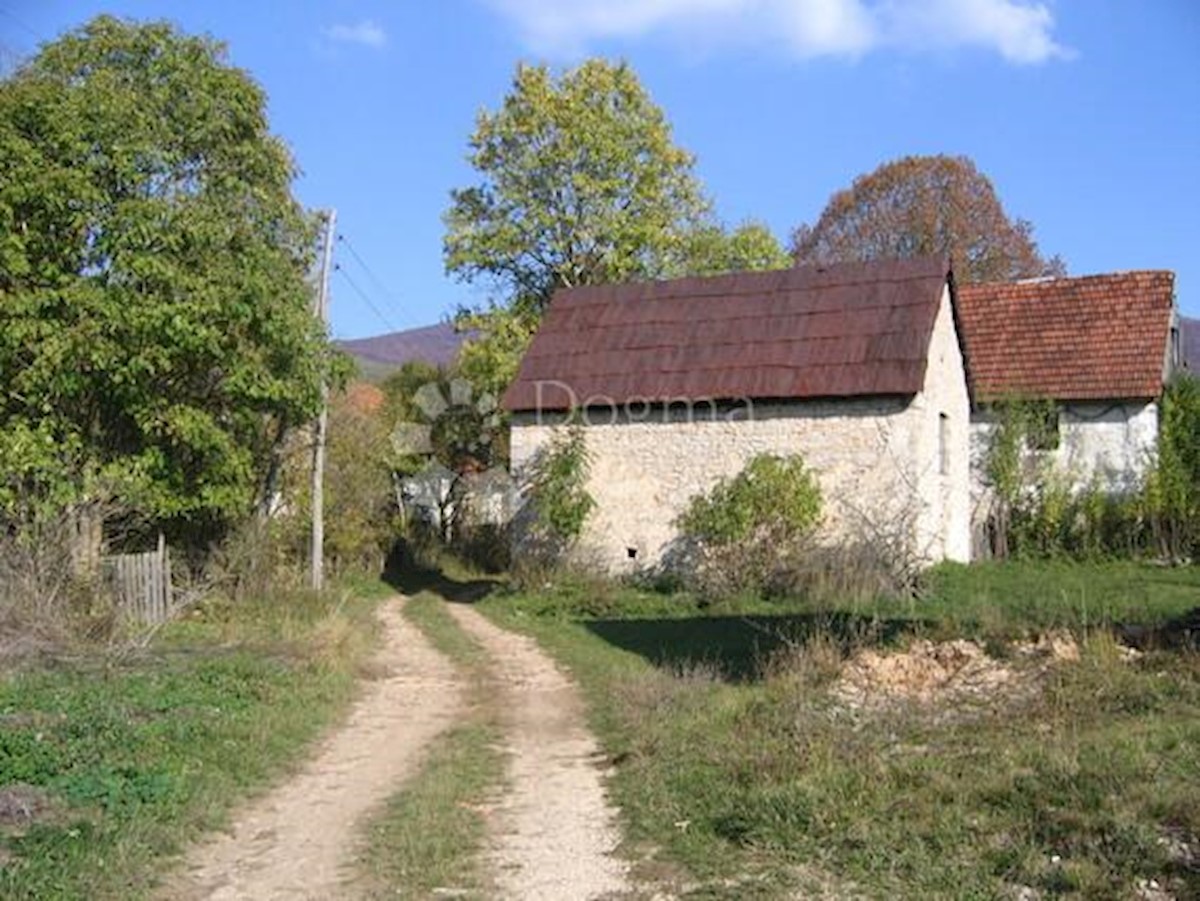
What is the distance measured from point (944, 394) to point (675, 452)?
16.7 feet

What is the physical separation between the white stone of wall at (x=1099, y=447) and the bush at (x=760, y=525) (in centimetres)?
673

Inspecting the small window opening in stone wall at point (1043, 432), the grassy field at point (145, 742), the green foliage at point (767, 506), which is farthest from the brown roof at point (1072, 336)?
the grassy field at point (145, 742)

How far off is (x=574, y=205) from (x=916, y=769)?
25426 mm

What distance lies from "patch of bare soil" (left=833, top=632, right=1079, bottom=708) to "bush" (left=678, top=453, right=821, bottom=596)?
25.3 feet

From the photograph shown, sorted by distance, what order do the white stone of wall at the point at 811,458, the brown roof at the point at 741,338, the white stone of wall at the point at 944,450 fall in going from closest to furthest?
the white stone of wall at the point at 811,458 → the white stone of wall at the point at 944,450 → the brown roof at the point at 741,338

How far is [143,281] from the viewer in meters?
15.2

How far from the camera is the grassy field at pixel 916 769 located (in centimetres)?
576

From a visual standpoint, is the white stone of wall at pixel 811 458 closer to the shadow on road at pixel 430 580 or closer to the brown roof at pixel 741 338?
the brown roof at pixel 741 338

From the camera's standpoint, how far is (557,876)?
6.23m

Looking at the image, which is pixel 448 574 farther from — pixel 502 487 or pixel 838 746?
pixel 838 746

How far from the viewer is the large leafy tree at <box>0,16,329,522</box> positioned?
1456 centimetres

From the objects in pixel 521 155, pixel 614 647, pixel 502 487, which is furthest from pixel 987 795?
pixel 521 155

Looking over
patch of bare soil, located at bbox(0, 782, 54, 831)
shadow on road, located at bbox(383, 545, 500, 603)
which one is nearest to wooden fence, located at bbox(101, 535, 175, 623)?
shadow on road, located at bbox(383, 545, 500, 603)

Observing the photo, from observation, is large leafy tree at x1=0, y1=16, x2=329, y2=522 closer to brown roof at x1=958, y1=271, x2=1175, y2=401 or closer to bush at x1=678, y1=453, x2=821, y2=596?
bush at x1=678, y1=453, x2=821, y2=596
